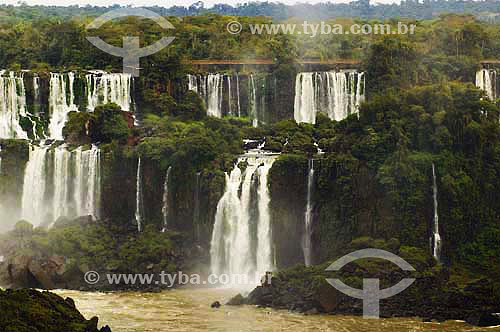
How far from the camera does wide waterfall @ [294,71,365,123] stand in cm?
6475

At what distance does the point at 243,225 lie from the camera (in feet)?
179

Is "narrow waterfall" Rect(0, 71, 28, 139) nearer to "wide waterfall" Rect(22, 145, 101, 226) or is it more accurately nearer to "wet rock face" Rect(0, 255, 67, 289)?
"wide waterfall" Rect(22, 145, 101, 226)

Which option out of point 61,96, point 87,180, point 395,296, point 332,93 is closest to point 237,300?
point 395,296

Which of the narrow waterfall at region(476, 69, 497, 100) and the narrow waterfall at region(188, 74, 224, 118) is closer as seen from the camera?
the narrow waterfall at region(476, 69, 497, 100)

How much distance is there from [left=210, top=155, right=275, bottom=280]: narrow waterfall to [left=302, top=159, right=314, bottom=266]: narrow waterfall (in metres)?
1.49

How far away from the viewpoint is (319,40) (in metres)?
72.5

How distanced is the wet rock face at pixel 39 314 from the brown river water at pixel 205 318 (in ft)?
11.2

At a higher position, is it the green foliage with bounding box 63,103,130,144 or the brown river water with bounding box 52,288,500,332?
the green foliage with bounding box 63,103,130,144

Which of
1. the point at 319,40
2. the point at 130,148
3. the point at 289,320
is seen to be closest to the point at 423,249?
the point at 289,320

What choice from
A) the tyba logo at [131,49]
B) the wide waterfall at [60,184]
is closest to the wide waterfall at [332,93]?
the tyba logo at [131,49]

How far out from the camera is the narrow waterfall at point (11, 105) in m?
66.7

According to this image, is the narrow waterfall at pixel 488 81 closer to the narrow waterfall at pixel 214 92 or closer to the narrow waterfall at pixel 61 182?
the narrow waterfall at pixel 214 92

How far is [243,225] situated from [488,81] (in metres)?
16.2

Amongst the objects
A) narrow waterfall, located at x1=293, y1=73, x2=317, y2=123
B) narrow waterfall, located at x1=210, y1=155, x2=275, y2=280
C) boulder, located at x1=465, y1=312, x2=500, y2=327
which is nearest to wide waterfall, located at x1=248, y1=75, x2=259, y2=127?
narrow waterfall, located at x1=293, y1=73, x2=317, y2=123
